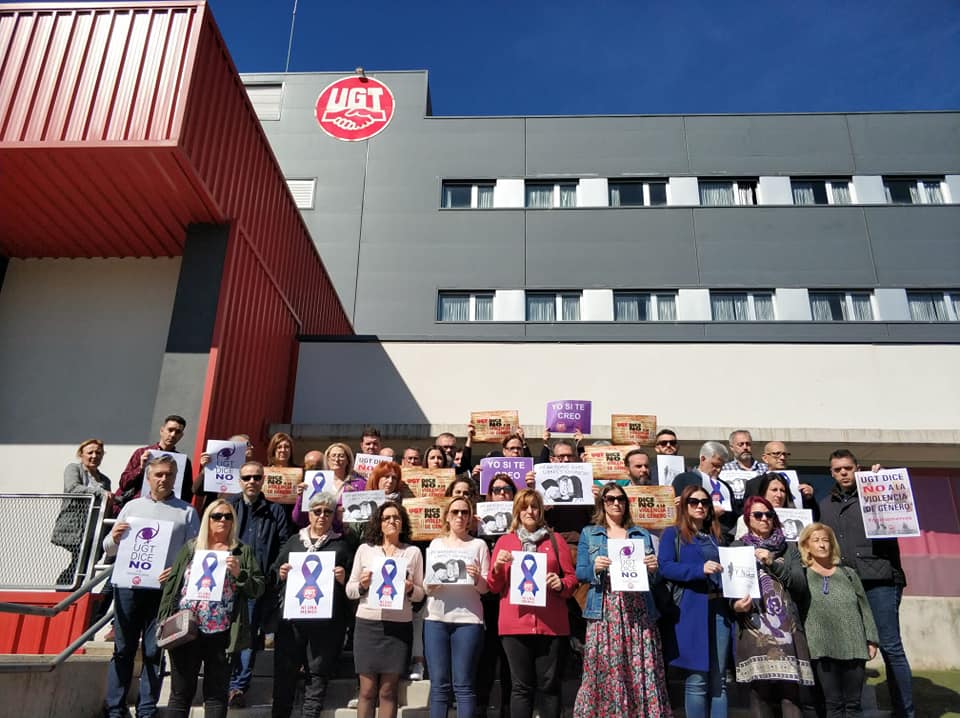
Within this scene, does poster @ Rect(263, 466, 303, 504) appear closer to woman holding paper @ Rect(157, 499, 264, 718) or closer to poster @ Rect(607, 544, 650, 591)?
woman holding paper @ Rect(157, 499, 264, 718)

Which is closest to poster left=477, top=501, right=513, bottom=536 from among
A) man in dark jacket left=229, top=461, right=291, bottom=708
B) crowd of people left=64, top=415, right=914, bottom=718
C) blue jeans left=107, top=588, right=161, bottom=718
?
crowd of people left=64, top=415, right=914, bottom=718

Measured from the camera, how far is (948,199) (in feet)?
62.7

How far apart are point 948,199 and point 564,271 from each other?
10.6 metres

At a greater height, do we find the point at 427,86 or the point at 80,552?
the point at 427,86

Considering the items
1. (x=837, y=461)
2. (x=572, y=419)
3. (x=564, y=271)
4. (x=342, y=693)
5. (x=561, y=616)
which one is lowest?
(x=342, y=693)

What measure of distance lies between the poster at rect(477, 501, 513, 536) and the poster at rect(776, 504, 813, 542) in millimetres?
2213

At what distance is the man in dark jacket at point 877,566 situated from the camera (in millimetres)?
5473

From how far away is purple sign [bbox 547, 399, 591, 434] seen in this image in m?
8.37

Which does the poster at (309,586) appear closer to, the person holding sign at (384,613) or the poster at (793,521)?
the person holding sign at (384,613)

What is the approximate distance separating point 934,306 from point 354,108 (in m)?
16.9

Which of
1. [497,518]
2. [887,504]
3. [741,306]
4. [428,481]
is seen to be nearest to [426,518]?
[428,481]

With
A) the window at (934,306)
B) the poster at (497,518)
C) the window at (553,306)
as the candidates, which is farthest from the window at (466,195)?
the poster at (497,518)

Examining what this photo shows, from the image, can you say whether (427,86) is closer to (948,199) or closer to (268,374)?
(268,374)

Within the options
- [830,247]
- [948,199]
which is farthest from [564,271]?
[948,199]
